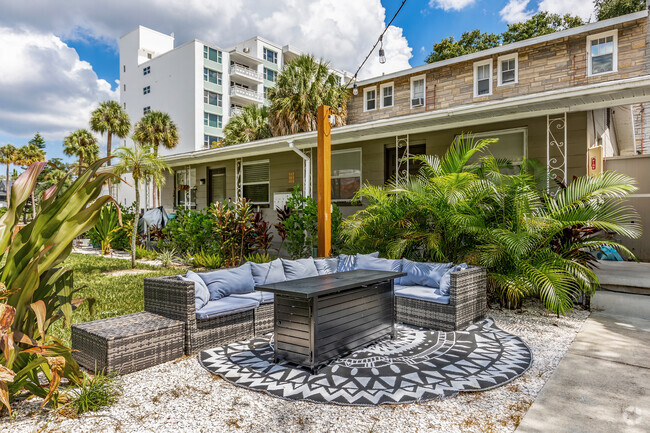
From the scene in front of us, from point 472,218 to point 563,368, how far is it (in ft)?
7.19

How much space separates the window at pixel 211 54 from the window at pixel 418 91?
20235 mm

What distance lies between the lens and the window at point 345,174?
9344 millimetres

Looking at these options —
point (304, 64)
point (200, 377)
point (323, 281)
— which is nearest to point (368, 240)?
point (323, 281)

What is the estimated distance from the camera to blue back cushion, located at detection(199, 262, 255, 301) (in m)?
4.26

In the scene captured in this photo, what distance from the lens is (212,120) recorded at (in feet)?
99.4

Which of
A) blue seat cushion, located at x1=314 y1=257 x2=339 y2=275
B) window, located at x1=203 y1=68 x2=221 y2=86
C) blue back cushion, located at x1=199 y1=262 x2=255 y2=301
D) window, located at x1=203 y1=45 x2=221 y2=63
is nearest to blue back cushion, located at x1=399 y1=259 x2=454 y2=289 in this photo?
blue seat cushion, located at x1=314 y1=257 x2=339 y2=275

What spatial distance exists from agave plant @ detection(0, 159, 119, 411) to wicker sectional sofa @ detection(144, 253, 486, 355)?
1067mm

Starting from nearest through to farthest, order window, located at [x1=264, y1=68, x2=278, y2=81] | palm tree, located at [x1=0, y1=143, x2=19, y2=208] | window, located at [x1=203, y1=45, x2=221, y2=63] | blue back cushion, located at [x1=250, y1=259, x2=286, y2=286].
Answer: blue back cushion, located at [x1=250, y1=259, x2=286, y2=286], window, located at [x1=203, y1=45, x2=221, y2=63], palm tree, located at [x1=0, y1=143, x2=19, y2=208], window, located at [x1=264, y1=68, x2=278, y2=81]

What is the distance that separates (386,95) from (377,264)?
1239 cm

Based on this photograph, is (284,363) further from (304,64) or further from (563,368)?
(304,64)

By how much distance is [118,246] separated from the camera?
1278 centimetres

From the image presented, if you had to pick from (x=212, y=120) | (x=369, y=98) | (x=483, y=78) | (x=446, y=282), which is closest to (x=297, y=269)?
(x=446, y=282)

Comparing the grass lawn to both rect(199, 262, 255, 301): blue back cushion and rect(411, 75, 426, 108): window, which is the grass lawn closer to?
rect(199, 262, 255, 301): blue back cushion

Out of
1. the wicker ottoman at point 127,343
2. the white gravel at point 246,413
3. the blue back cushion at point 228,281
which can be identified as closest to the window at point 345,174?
the blue back cushion at point 228,281
